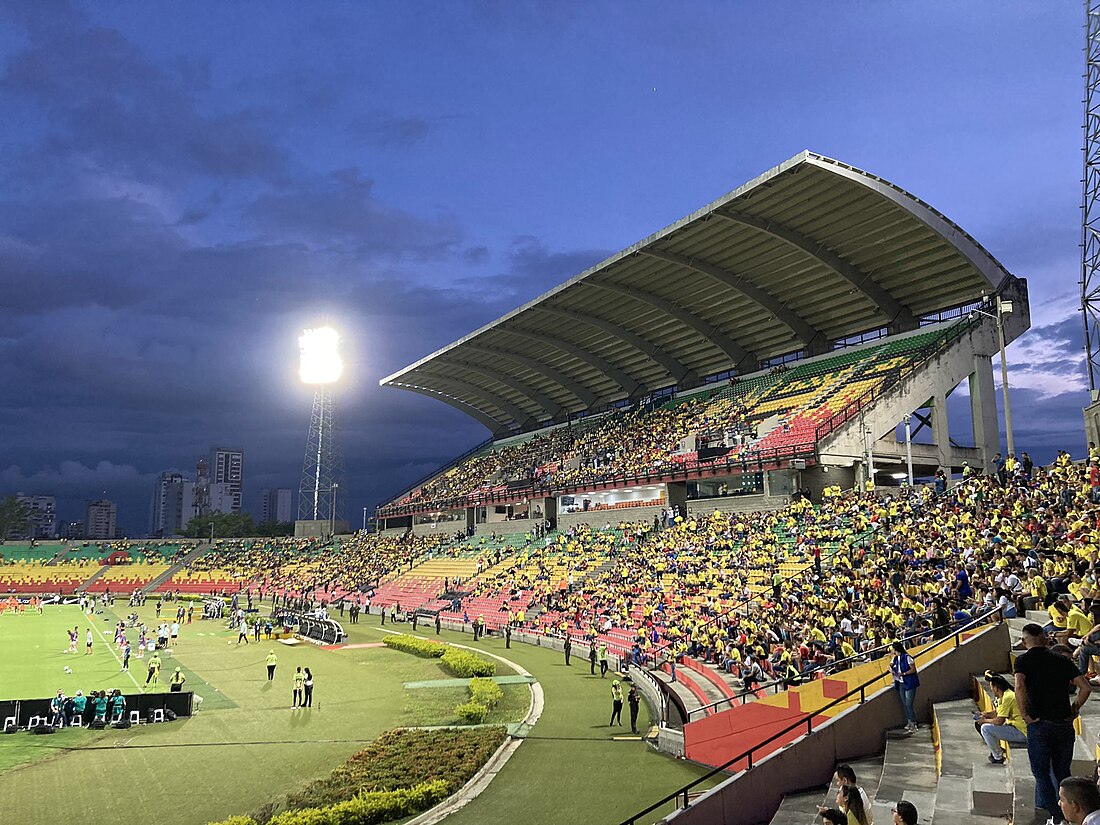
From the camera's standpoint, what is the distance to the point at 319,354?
8394 centimetres

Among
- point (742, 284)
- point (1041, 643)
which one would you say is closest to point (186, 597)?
point (742, 284)

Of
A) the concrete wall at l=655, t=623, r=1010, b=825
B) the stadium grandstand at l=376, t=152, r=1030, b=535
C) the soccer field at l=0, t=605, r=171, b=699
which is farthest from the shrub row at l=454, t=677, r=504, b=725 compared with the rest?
the stadium grandstand at l=376, t=152, r=1030, b=535

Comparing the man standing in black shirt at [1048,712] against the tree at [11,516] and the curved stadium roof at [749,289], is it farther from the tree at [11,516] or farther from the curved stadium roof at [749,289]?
the tree at [11,516]

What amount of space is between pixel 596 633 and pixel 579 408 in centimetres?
4230

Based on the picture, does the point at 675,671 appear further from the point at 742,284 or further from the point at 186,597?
the point at 186,597

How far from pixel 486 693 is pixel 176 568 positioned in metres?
74.8

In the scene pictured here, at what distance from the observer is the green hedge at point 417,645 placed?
3450cm

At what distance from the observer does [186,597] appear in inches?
2817

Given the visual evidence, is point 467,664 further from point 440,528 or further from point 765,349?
point 440,528

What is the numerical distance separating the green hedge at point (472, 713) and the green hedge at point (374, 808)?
6.10 metres

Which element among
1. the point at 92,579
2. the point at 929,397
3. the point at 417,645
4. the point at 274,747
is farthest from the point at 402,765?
the point at 92,579

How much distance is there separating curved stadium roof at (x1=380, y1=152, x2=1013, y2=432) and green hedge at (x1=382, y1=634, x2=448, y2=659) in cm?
2434

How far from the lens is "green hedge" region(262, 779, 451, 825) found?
13516 millimetres

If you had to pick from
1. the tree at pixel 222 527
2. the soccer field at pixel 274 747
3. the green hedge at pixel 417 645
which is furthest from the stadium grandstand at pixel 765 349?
the tree at pixel 222 527
